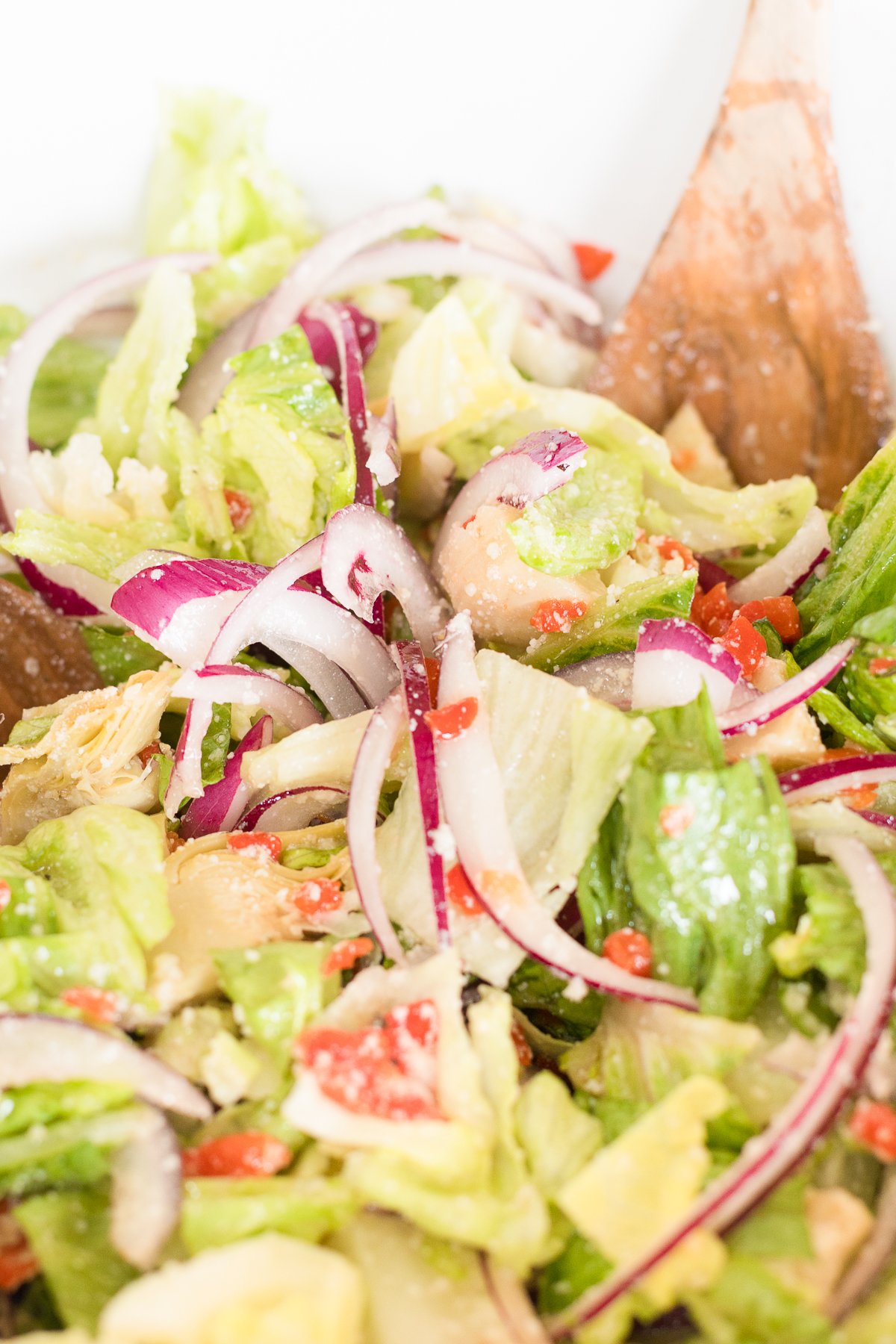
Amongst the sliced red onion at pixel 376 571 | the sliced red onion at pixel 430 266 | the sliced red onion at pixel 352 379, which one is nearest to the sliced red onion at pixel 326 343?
the sliced red onion at pixel 352 379

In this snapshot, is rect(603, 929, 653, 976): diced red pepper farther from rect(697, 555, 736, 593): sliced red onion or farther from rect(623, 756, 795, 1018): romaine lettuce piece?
rect(697, 555, 736, 593): sliced red onion

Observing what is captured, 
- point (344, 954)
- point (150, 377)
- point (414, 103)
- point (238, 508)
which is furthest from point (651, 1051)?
point (414, 103)

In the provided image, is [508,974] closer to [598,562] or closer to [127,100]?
[598,562]

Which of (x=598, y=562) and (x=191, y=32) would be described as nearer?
(x=598, y=562)

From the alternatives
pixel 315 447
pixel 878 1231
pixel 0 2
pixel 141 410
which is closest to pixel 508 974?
pixel 878 1231

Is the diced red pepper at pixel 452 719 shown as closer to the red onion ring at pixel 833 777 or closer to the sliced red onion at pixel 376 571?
the sliced red onion at pixel 376 571
